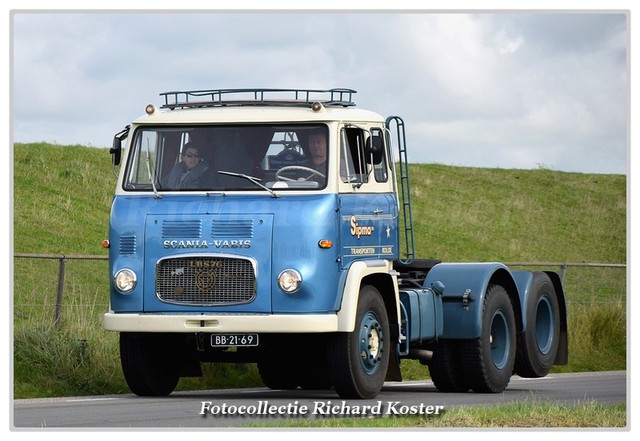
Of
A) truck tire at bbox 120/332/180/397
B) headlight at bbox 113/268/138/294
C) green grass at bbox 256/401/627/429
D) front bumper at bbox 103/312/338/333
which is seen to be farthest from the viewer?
truck tire at bbox 120/332/180/397

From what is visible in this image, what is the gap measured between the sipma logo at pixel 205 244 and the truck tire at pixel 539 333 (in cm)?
570

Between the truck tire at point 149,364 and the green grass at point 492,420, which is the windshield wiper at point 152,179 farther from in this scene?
the green grass at point 492,420

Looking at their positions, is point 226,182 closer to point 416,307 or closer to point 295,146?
point 295,146

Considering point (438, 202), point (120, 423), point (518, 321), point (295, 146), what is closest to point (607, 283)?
point (518, 321)

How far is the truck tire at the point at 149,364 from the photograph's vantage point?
634 inches

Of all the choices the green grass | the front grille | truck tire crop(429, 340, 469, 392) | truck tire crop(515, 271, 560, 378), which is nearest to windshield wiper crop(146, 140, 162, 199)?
the front grille

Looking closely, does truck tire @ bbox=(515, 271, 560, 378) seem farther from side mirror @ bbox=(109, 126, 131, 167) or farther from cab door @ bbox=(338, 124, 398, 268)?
side mirror @ bbox=(109, 126, 131, 167)

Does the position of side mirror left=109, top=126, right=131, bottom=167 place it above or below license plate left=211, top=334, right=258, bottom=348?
above

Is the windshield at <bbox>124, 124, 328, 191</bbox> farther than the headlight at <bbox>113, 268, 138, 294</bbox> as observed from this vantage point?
Yes

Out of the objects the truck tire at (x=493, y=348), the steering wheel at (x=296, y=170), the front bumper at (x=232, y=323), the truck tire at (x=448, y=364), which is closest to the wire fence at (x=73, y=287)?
the front bumper at (x=232, y=323)

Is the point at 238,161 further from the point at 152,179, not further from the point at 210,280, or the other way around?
the point at 210,280

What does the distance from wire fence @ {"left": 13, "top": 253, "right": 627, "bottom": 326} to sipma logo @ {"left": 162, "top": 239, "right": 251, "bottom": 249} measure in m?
3.95

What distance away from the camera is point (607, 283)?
31.9 meters

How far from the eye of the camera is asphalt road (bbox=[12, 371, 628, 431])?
43.1 feet
